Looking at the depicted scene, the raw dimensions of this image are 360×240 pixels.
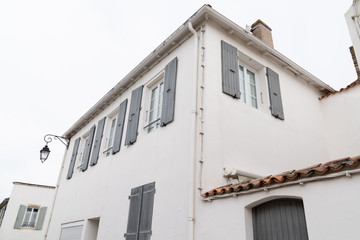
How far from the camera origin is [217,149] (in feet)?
17.4

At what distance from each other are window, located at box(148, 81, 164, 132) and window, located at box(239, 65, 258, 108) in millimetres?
2095

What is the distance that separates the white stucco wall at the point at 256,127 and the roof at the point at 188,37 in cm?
17

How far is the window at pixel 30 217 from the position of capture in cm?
1856

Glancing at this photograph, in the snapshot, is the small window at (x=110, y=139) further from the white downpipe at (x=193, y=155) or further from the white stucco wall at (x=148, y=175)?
the white downpipe at (x=193, y=155)

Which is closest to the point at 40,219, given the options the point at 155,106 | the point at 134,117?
the point at 134,117

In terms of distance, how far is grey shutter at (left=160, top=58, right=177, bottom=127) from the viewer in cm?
620

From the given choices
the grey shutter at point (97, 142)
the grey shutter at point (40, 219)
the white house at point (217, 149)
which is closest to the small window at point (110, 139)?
the white house at point (217, 149)

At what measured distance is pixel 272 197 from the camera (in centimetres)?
362

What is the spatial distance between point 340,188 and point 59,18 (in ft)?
30.0

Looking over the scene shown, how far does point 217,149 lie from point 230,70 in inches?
83.9

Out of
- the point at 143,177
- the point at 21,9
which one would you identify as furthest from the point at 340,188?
the point at 21,9

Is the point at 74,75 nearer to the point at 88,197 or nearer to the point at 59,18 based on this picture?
the point at 59,18

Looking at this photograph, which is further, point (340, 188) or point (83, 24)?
point (83, 24)

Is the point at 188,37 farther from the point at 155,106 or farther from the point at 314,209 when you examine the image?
the point at 314,209
